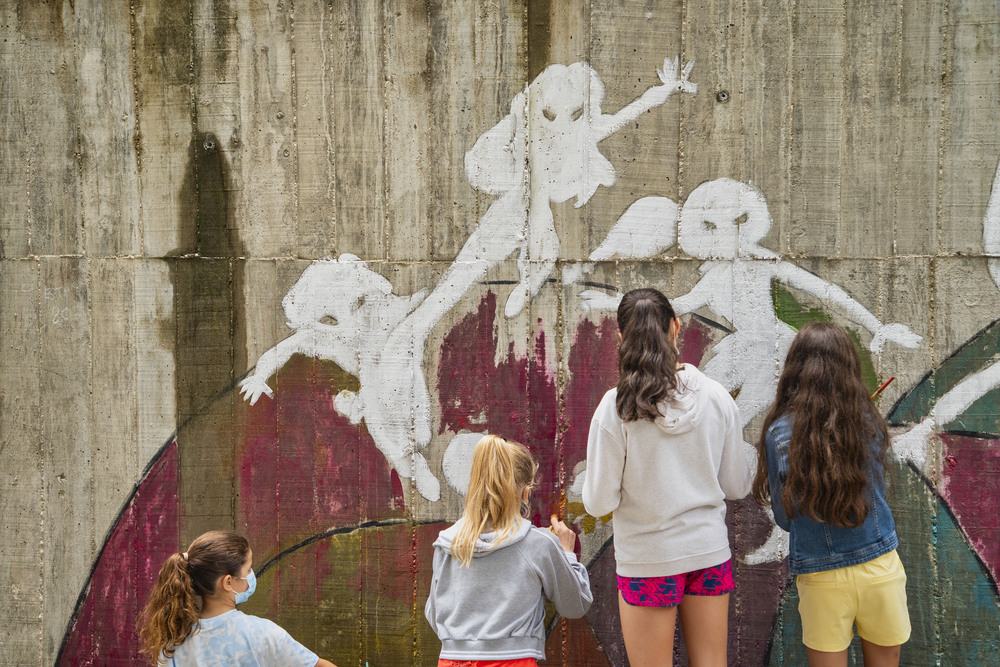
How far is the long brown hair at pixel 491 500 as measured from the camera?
7.08ft

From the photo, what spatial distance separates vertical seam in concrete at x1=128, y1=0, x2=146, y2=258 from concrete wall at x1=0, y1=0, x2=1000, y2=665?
15 mm

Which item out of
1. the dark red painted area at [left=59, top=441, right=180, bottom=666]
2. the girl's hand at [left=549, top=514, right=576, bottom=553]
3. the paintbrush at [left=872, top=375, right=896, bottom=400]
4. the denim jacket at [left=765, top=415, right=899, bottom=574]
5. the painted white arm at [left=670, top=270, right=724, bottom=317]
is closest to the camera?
the denim jacket at [left=765, top=415, right=899, bottom=574]

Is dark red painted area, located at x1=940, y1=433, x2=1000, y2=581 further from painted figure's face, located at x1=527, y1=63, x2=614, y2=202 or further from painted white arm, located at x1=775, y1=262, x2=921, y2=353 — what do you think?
painted figure's face, located at x1=527, y1=63, x2=614, y2=202

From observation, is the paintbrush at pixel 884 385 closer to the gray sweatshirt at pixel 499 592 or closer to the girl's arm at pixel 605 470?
the girl's arm at pixel 605 470

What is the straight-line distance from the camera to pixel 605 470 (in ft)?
7.50

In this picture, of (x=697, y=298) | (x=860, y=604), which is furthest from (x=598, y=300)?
(x=860, y=604)

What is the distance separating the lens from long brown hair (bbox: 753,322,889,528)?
2176 millimetres

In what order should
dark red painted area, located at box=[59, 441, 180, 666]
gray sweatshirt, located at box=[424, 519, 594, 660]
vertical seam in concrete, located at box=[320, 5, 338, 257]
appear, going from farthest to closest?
dark red painted area, located at box=[59, 441, 180, 666] < vertical seam in concrete, located at box=[320, 5, 338, 257] < gray sweatshirt, located at box=[424, 519, 594, 660]

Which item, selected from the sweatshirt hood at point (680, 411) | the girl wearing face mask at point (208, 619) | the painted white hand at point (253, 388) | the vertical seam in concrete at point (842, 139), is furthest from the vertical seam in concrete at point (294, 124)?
the vertical seam in concrete at point (842, 139)

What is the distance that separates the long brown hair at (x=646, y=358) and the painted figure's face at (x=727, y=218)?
2.51 ft

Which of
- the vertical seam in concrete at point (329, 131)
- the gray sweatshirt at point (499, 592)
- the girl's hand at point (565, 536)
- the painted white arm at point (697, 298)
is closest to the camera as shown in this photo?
the gray sweatshirt at point (499, 592)

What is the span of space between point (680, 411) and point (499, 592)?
81 centimetres

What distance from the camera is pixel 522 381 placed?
9.75 feet

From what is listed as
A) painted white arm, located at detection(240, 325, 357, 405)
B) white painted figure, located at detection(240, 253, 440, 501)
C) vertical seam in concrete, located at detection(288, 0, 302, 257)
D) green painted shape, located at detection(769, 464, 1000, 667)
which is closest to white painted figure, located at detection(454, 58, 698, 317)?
white painted figure, located at detection(240, 253, 440, 501)
